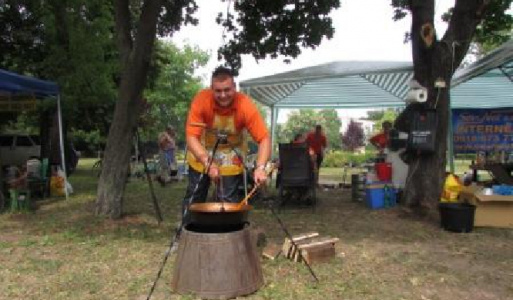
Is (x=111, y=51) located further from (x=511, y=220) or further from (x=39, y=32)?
(x=511, y=220)

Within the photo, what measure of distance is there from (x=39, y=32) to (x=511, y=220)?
1540 centimetres

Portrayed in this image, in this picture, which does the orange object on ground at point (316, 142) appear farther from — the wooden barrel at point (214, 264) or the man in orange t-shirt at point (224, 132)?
the wooden barrel at point (214, 264)

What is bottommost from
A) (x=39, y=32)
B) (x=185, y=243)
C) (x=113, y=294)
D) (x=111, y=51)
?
(x=113, y=294)

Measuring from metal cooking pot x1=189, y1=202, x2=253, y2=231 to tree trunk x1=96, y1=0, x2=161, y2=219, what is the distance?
3410 mm

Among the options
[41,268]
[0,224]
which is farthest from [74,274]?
[0,224]

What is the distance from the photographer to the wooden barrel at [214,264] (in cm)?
396

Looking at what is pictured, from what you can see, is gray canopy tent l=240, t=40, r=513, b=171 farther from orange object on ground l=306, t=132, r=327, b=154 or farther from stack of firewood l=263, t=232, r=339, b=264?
stack of firewood l=263, t=232, r=339, b=264

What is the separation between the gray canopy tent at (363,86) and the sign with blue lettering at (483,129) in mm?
863

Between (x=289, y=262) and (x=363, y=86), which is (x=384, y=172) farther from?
(x=363, y=86)

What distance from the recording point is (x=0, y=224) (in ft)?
24.0

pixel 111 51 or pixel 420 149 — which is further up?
pixel 111 51

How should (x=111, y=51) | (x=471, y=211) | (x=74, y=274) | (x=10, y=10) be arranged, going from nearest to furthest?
1. (x=74, y=274)
2. (x=471, y=211)
3. (x=111, y=51)
4. (x=10, y=10)

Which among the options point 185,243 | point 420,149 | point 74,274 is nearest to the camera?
point 185,243

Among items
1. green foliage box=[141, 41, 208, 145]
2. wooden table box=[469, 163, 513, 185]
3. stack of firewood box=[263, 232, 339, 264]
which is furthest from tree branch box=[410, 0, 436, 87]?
green foliage box=[141, 41, 208, 145]
